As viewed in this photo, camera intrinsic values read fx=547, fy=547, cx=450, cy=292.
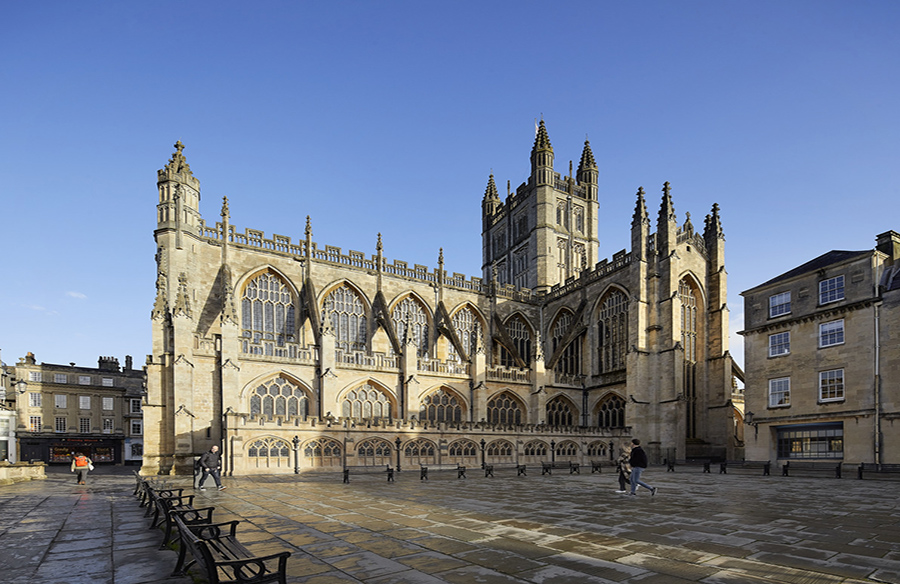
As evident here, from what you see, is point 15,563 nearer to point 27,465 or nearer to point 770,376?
point 27,465

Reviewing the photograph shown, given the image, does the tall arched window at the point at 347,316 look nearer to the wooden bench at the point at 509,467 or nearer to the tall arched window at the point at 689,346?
the wooden bench at the point at 509,467

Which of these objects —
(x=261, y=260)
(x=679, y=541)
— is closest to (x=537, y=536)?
(x=679, y=541)

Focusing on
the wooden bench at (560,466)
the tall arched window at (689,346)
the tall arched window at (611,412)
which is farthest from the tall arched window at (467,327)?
the tall arched window at (689,346)

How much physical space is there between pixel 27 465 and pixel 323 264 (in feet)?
59.7

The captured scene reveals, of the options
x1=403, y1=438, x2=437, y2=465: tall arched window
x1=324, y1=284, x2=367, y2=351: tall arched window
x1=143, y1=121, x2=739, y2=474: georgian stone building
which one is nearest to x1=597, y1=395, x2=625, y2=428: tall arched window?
x1=143, y1=121, x2=739, y2=474: georgian stone building

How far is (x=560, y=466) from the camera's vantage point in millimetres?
29156

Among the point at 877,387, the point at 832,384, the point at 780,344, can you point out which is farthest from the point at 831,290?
the point at 877,387

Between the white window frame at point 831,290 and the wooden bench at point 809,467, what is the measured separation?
23.4 ft

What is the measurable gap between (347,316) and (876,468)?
28.2 m

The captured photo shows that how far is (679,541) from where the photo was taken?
759cm

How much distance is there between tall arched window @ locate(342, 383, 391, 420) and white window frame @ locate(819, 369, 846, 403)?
21712 mm

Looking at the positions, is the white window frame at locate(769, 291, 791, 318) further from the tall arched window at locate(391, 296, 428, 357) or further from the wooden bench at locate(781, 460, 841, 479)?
the tall arched window at locate(391, 296, 428, 357)

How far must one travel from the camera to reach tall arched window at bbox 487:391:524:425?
35.5m

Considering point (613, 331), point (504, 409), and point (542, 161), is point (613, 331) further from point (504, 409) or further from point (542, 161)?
point (542, 161)
